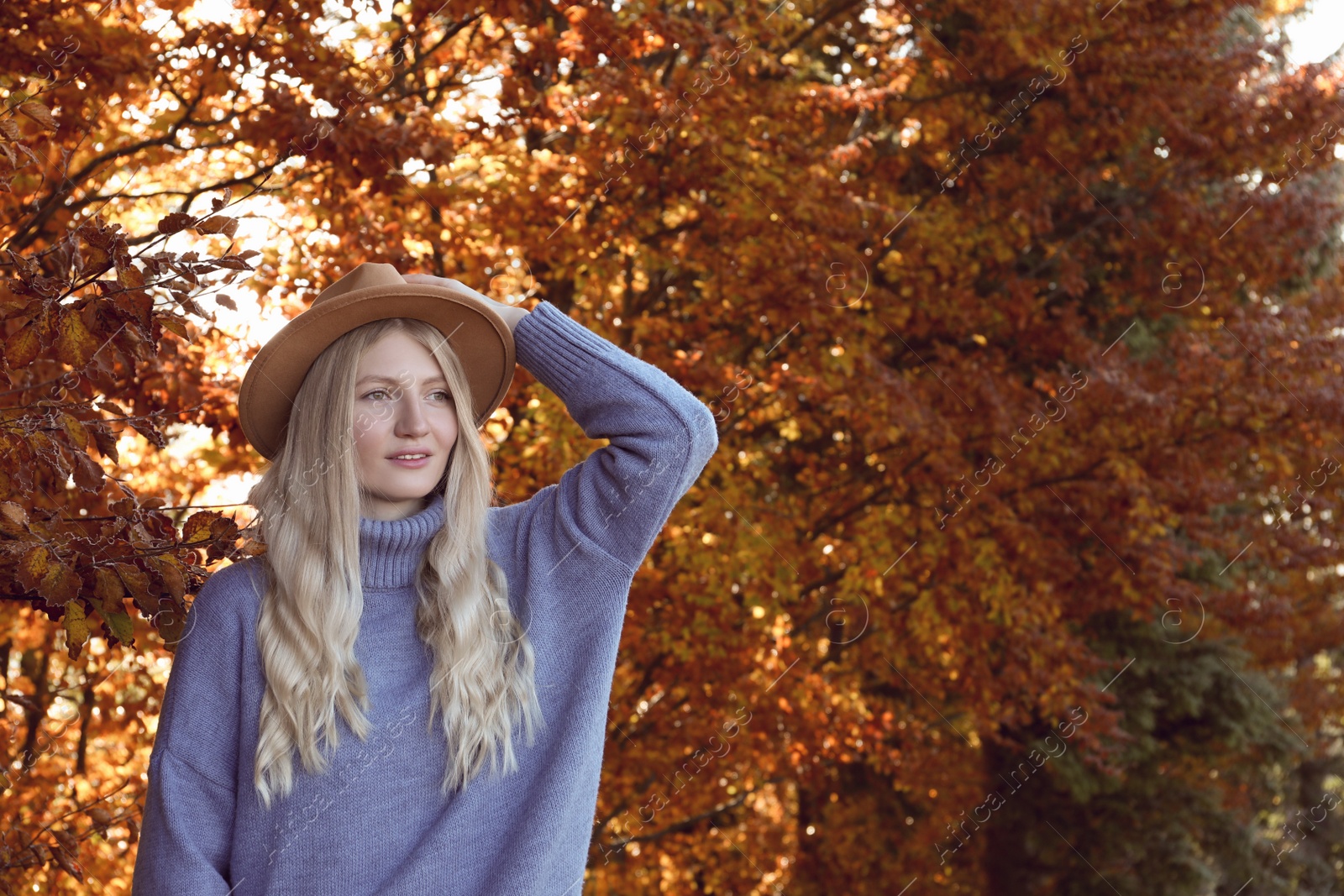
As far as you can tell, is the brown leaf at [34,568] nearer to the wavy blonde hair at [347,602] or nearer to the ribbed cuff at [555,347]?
the wavy blonde hair at [347,602]

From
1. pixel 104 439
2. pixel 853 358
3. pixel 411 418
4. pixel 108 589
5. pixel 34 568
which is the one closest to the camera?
pixel 34 568

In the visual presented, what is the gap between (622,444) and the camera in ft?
8.57

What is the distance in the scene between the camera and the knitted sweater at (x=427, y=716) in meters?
2.32

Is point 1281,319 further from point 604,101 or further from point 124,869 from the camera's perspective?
point 124,869

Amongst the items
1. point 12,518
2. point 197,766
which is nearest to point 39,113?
point 12,518

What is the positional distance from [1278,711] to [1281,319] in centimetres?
474

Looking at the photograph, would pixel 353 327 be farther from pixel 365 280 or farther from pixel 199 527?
pixel 199 527

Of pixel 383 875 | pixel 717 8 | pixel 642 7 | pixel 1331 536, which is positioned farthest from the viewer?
pixel 1331 536

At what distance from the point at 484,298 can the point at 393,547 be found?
0.55 meters

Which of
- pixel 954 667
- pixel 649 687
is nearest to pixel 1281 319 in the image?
pixel 954 667

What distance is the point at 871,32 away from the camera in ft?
35.7

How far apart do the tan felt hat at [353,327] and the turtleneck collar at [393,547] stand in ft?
1.05

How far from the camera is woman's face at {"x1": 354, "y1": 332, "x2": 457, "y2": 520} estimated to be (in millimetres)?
2521

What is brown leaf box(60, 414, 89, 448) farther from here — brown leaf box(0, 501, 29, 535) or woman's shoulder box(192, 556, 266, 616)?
woman's shoulder box(192, 556, 266, 616)
